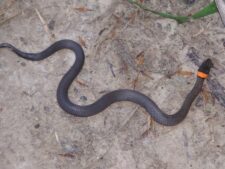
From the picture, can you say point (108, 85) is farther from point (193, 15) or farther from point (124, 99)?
point (193, 15)

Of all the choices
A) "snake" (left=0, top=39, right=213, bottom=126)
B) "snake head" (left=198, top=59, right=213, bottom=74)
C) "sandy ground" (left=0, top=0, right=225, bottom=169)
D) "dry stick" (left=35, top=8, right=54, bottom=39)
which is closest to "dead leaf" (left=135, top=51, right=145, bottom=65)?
"sandy ground" (left=0, top=0, right=225, bottom=169)

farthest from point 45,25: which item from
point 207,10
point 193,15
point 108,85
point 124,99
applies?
point 207,10

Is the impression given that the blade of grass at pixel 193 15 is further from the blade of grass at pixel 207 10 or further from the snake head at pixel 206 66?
the snake head at pixel 206 66

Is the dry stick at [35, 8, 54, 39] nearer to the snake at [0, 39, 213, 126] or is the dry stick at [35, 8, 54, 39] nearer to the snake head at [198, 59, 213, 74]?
the snake at [0, 39, 213, 126]

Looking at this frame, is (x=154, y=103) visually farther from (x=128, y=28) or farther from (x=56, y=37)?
(x=56, y=37)

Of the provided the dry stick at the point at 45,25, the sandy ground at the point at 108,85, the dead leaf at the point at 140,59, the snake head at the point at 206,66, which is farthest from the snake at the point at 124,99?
the dry stick at the point at 45,25

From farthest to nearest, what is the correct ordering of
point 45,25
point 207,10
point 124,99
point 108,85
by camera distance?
point 45,25 < point 207,10 < point 108,85 < point 124,99
